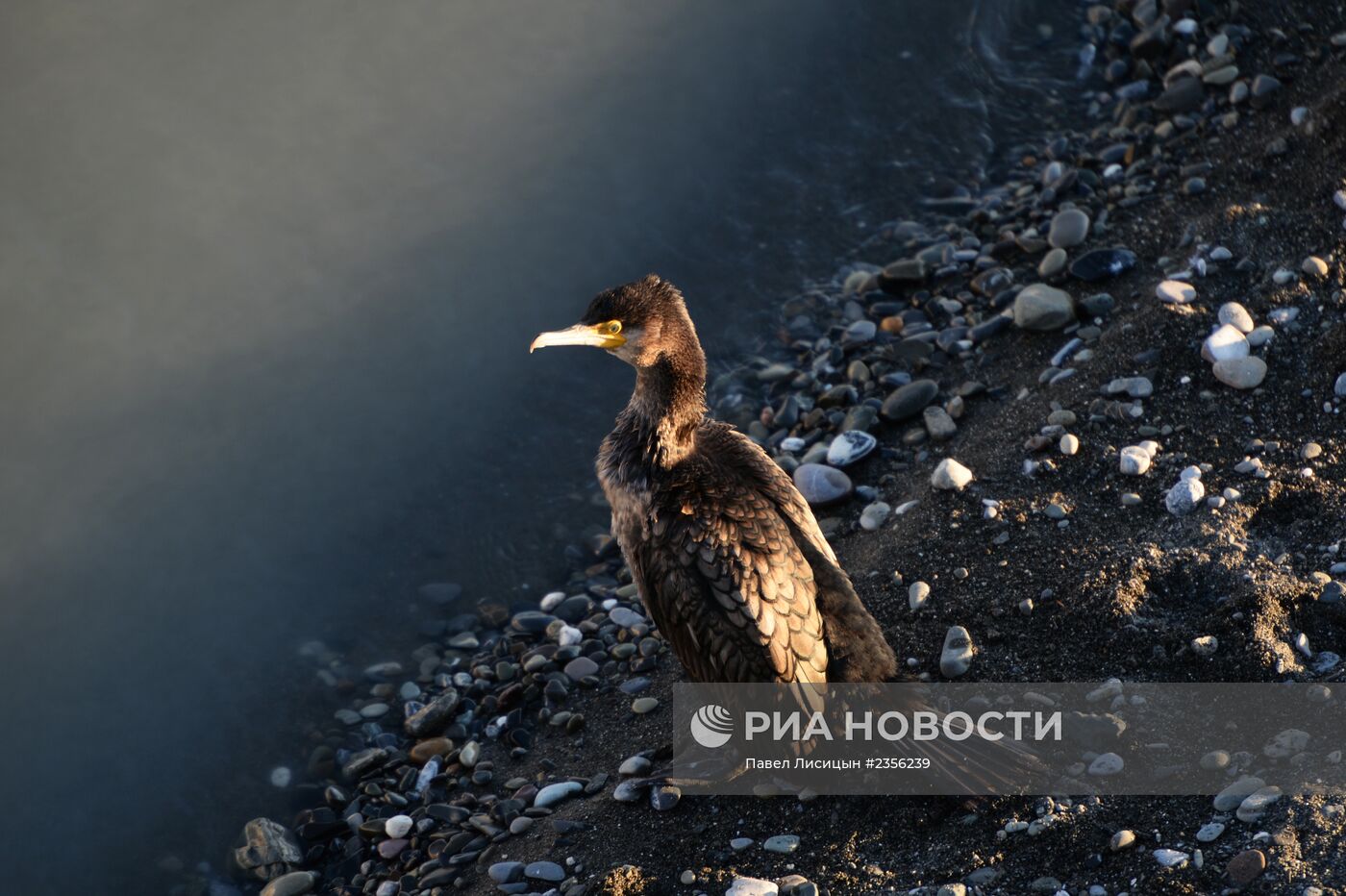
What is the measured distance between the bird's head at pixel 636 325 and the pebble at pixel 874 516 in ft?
4.57

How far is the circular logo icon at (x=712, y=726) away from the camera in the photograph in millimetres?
5004

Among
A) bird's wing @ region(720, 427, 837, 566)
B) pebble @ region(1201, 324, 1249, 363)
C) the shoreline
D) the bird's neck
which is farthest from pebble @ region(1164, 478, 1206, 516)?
the bird's neck

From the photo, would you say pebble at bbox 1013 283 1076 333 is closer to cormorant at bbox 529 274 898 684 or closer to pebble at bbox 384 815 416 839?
cormorant at bbox 529 274 898 684

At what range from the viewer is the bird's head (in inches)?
203

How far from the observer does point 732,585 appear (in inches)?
187

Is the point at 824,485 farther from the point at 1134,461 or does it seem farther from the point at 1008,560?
the point at 1134,461

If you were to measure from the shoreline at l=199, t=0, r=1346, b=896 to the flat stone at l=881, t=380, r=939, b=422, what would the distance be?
0.6 inches

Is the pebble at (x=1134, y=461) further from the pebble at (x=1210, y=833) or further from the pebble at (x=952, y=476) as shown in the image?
the pebble at (x=1210, y=833)

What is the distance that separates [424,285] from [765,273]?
2238 mm

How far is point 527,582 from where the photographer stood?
21.9 feet

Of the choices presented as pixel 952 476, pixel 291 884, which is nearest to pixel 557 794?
pixel 291 884

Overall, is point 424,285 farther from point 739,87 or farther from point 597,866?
point 597,866

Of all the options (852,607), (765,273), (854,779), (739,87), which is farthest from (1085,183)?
(854,779)

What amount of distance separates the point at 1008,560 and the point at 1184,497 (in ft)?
2.60
